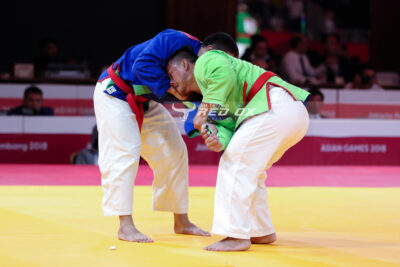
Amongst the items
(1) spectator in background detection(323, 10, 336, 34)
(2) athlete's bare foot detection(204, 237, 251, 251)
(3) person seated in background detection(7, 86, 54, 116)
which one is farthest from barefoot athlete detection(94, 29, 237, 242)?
(1) spectator in background detection(323, 10, 336, 34)

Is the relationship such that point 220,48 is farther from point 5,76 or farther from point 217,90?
point 5,76

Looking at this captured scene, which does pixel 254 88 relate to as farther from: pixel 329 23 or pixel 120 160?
pixel 329 23

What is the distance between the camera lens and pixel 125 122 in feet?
11.3

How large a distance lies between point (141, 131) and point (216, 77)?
0.89 metres

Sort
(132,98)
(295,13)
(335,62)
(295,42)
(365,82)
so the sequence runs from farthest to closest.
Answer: (295,13) → (335,62) → (295,42) → (365,82) → (132,98)

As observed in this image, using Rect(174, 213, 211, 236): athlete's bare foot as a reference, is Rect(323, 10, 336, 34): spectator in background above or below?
above

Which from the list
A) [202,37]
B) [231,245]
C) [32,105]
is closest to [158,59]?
[231,245]

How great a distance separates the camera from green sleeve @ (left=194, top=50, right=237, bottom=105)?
2.90m

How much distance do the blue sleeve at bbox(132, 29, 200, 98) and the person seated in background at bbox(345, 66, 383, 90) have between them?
6.18 meters

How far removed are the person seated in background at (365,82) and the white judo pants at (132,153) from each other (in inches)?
235

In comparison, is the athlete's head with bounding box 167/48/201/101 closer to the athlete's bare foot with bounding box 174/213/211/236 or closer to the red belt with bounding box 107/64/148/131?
the red belt with bounding box 107/64/148/131

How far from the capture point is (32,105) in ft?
24.7

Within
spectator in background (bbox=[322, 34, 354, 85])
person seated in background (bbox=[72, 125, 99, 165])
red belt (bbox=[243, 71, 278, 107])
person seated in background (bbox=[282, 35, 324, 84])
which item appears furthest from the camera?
spectator in background (bbox=[322, 34, 354, 85])

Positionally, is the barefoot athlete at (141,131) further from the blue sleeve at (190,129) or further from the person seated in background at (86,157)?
the person seated in background at (86,157)
